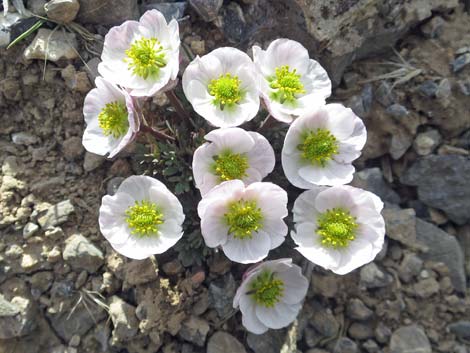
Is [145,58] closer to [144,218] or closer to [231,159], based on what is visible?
[231,159]

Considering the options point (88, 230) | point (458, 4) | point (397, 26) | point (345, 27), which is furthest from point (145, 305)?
point (458, 4)

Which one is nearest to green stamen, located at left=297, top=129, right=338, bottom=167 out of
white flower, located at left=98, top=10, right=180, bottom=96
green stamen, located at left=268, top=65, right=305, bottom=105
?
green stamen, located at left=268, top=65, right=305, bottom=105

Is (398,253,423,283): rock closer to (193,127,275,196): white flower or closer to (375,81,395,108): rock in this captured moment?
(375,81,395,108): rock

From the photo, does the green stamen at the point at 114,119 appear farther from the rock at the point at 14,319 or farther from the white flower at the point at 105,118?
the rock at the point at 14,319

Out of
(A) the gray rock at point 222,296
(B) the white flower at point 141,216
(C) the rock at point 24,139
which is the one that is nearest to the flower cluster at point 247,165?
(B) the white flower at point 141,216

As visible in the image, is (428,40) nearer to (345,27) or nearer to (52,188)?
(345,27)

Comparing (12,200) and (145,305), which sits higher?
(12,200)

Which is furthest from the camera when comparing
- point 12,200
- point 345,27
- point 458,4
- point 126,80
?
point 458,4
